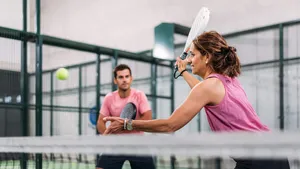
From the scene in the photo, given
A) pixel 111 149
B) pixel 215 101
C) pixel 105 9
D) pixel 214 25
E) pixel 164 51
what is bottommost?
pixel 111 149

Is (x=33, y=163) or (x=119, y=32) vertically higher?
(x=119, y=32)

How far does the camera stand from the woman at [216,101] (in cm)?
206

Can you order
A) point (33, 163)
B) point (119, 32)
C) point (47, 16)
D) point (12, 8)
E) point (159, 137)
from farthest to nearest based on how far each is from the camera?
point (47, 16)
point (119, 32)
point (12, 8)
point (33, 163)
point (159, 137)

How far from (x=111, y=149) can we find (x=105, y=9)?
10490mm

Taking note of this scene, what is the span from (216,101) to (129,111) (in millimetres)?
1724

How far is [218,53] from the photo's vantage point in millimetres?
2260

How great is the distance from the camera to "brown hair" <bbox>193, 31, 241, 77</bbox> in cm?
225

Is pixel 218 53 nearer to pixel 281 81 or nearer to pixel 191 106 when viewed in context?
pixel 191 106

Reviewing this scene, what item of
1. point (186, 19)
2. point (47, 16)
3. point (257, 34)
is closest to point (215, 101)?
point (257, 34)

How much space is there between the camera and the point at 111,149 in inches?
77.9

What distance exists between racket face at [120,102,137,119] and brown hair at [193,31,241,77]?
1.53 meters

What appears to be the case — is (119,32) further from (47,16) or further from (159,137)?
(159,137)

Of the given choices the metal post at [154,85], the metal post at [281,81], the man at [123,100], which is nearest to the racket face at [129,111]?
the man at [123,100]

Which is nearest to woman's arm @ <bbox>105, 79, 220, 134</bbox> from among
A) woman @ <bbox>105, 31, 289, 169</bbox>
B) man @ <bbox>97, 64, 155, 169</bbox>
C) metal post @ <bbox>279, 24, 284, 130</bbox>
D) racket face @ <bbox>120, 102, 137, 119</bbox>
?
woman @ <bbox>105, 31, 289, 169</bbox>
